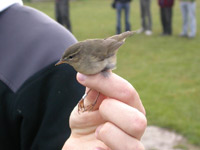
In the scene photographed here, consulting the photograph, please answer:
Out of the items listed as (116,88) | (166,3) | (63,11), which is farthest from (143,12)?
(116,88)

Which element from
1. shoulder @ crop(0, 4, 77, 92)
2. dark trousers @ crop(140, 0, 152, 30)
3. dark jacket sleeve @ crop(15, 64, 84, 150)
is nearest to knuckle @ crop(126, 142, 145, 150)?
dark jacket sleeve @ crop(15, 64, 84, 150)

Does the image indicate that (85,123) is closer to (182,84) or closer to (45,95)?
(45,95)

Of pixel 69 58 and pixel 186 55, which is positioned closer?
pixel 69 58

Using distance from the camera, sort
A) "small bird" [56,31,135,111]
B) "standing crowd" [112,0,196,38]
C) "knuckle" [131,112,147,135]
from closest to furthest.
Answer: "knuckle" [131,112,147,135] < "small bird" [56,31,135,111] < "standing crowd" [112,0,196,38]

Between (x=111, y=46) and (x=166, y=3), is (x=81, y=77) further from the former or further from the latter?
(x=166, y=3)

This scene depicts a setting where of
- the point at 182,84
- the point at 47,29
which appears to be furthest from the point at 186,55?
the point at 47,29

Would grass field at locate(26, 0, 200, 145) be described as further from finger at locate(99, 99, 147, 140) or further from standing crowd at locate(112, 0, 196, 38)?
finger at locate(99, 99, 147, 140)

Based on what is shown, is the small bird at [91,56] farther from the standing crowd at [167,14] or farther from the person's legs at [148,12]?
the person's legs at [148,12]
